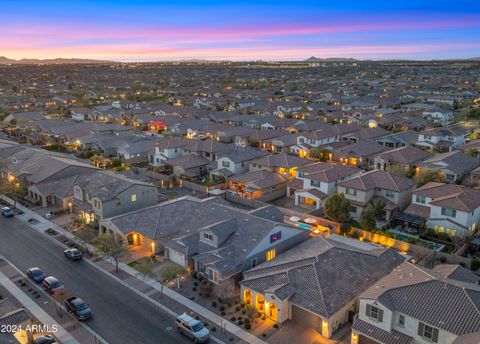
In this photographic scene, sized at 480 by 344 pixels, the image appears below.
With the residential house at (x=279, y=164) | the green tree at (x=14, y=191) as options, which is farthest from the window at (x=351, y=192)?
the green tree at (x=14, y=191)

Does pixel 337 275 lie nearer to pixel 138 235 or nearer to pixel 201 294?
pixel 201 294

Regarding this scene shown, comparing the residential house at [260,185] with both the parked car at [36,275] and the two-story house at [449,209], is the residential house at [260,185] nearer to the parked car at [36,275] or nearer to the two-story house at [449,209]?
the two-story house at [449,209]

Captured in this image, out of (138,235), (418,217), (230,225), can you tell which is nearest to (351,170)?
(418,217)

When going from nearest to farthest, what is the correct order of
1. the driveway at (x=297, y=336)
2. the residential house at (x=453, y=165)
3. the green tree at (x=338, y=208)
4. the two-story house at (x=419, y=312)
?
the two-story house at (x=419, y=312) < the driveway at (x=297, y=336) < the green tree at (x=338, y=208) < the residential house at (x=453, y=165)

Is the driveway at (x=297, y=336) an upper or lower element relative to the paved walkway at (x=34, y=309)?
upper

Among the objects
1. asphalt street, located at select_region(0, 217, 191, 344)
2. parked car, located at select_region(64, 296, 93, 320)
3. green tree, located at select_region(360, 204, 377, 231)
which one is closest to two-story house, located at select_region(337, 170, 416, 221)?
green tree, located at select_region(360, 204, 377, 231)

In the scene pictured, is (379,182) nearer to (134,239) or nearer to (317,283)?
(317,283)

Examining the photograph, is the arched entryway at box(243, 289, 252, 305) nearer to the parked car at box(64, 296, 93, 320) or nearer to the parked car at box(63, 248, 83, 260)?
the parked car at box(64, 296, 93, 320)
